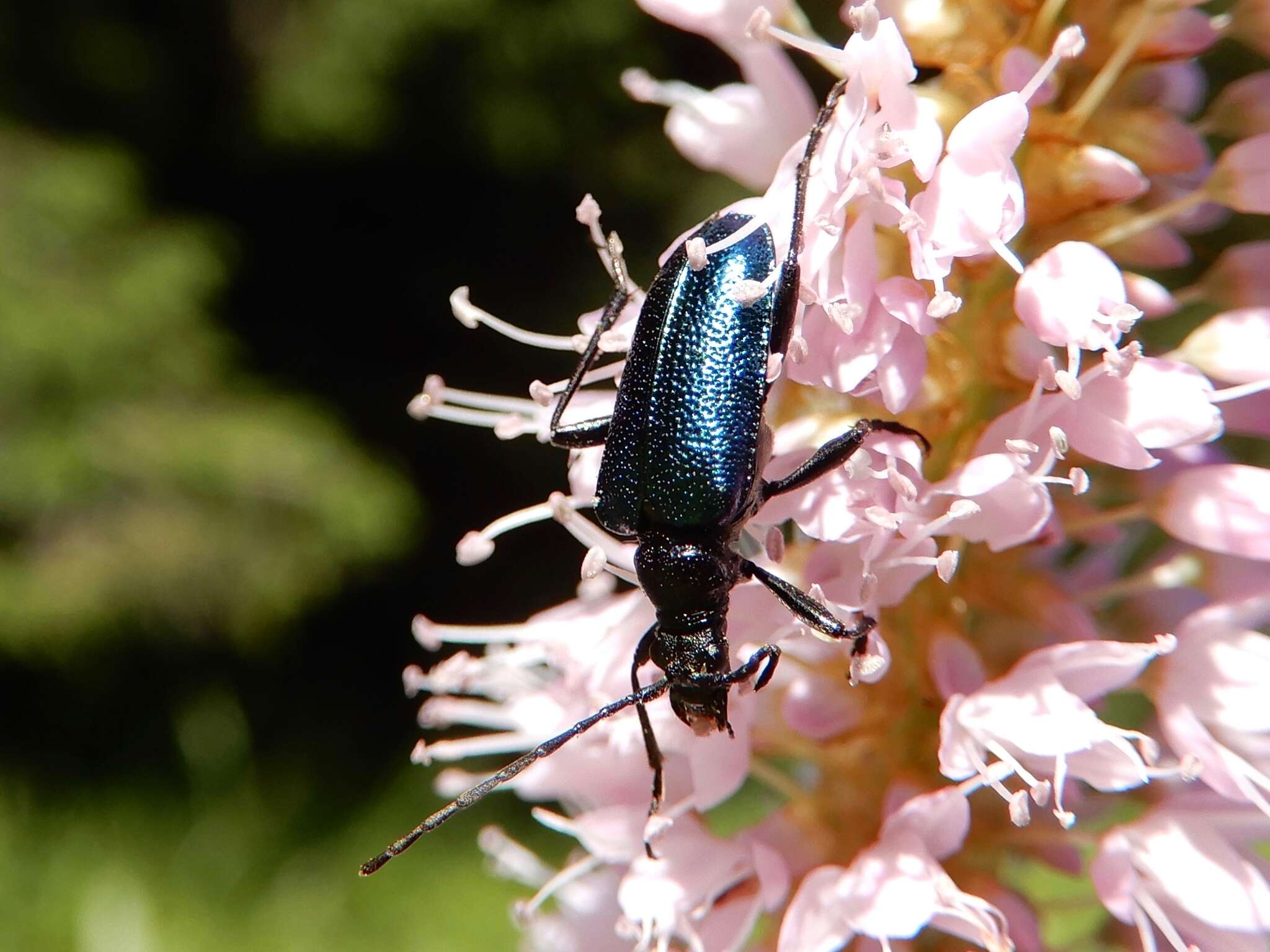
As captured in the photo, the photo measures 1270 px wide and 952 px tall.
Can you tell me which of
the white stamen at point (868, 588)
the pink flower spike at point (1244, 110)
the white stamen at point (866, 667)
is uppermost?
the pink flower spike at point (1244, 110)

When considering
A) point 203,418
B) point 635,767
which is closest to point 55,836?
point 203,418

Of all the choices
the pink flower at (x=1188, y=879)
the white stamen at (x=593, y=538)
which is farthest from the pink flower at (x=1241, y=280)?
the white stamen at (x=593, y=538)

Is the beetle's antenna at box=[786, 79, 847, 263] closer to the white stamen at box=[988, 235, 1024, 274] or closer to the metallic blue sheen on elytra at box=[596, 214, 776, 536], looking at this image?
the metallic blue sheen on elytra at box=[596, 214, 776, 536]

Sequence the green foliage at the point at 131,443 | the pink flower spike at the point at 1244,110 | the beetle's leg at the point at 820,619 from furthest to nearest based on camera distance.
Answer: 1. the green foliage at the point at 131,443
2. the pink flower spike at the point at 1244,110
3. the beetle's leg at the point at 820,619

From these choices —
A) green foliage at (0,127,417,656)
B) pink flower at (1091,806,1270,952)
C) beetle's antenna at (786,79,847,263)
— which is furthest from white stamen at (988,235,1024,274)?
green foliage at (0,127,417,656)

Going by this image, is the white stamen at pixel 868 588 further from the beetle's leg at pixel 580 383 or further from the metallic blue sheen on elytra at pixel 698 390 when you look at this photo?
the beetle's leg at pixel 580 383

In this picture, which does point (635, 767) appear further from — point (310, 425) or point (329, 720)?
point (329, 720)
